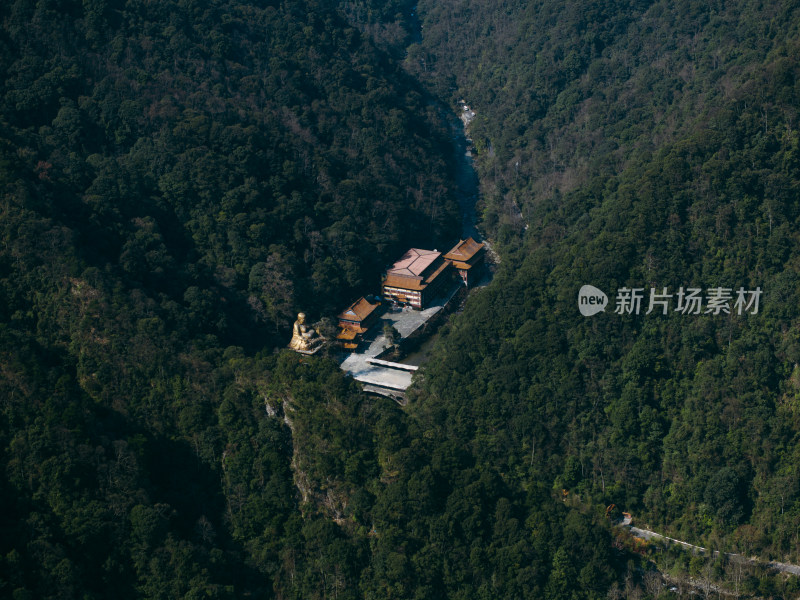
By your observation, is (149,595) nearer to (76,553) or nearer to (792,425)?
(76,553)

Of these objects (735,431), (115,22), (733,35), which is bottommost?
(735,431)

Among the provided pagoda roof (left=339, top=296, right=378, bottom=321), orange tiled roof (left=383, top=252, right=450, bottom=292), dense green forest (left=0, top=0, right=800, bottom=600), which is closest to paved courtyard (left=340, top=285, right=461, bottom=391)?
pagoda roof (left=339, top=296, right=378, bottom=321)

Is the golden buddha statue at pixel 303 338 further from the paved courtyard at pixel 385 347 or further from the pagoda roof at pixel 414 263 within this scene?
the pagoda roof at pixel 414 263

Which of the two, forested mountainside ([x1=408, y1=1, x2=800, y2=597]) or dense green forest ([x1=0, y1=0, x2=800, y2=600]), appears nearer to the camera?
dense green forest ([x1=0, y1=0, x2=800, y2=600])

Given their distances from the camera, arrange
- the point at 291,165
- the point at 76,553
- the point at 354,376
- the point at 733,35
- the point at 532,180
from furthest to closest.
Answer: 1. the point at 532,180
2. the point at 733,35
3. the point at 291,165
4. the point at 354,376
5. the point at 76,553

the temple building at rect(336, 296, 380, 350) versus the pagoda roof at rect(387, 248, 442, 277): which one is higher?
the pagoda roof at rect(387, 248, 442, 277)

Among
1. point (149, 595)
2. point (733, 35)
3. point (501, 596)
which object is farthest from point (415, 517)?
point (733, 35)

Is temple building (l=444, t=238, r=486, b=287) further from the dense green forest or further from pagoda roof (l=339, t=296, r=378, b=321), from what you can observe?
pagoda roof (l=339, t=296, r=378, b=321)

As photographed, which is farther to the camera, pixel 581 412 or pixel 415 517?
pixel 581 412
